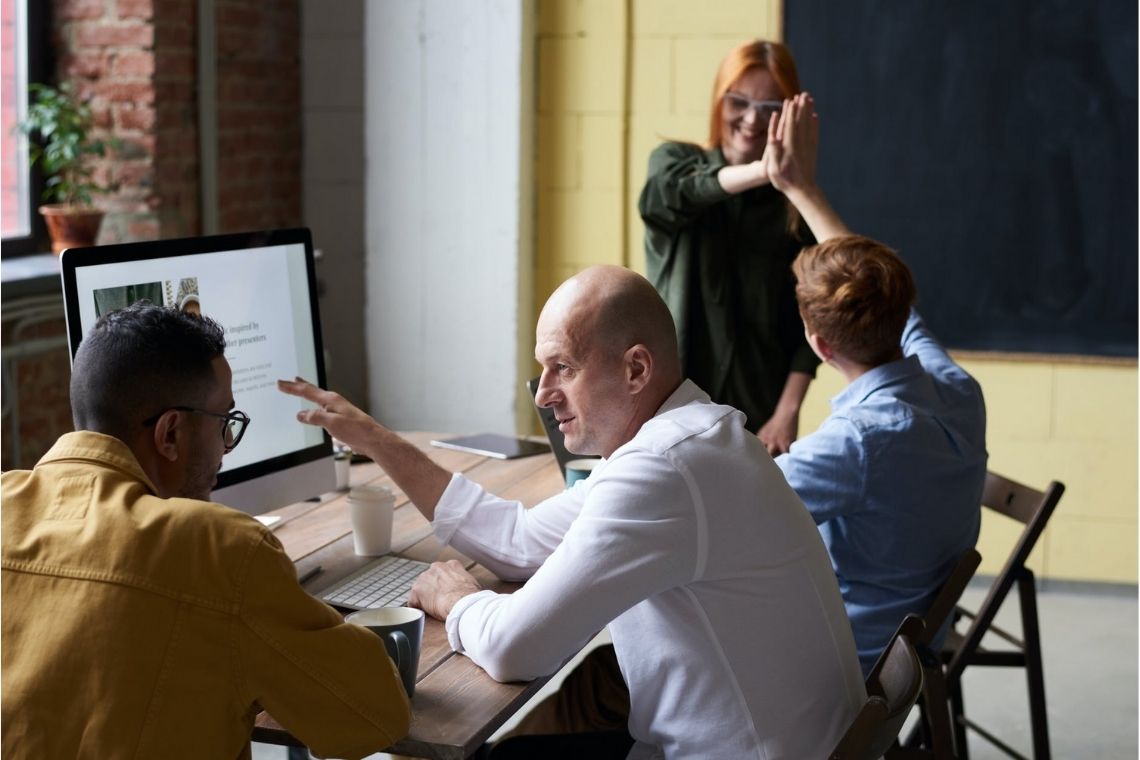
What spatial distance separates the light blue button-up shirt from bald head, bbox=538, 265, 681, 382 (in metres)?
0.47

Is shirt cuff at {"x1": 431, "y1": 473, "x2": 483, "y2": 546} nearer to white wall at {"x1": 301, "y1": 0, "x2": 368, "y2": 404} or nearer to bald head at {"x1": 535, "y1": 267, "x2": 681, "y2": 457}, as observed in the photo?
bald head at {"x1": 535, "y1": 267, "x2": 681, "y2": 457}

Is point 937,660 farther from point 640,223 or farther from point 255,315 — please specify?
point 640,223

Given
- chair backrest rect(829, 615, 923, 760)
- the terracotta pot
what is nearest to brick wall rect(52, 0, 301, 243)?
the terracotta pot

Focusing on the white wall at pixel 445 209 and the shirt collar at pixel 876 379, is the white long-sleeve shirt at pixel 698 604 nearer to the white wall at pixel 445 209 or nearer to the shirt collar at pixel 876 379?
the shirt collar at pixel 876 379

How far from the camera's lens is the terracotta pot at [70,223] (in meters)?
3.74

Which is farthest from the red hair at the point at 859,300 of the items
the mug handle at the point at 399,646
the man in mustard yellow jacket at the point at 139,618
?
the man in mustard yellow jacket at the point at 139,618

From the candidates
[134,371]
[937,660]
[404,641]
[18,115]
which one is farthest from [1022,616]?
[18,115]

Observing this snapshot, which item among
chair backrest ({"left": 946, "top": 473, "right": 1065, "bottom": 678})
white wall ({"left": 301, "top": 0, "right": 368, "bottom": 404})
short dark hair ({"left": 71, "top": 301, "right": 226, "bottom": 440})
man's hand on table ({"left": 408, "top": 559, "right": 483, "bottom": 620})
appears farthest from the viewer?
white wall ({"left": 301, "top": 0, "right": 368, "bottom": 404})

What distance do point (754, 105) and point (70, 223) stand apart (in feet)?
6.34

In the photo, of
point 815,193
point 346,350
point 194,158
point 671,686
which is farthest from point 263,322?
point 346,350

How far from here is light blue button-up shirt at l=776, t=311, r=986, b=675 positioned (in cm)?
215

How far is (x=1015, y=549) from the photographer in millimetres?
2402

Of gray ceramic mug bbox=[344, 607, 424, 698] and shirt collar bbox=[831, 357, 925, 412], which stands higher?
shirt collar bbox=[831, 357, 925, 412]

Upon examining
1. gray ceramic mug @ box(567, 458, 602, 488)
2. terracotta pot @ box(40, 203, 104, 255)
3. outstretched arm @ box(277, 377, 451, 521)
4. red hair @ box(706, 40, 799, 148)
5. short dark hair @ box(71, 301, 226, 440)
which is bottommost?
gray ceramic mug @ box(567, 458, 602, 488)
